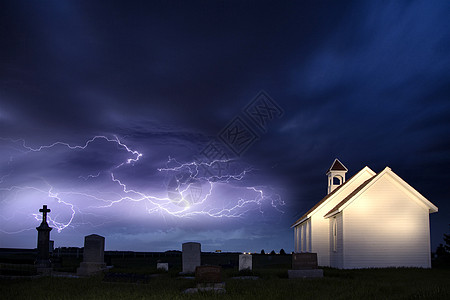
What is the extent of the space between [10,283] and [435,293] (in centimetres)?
1670

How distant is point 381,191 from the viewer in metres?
25.3

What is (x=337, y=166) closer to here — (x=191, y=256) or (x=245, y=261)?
(x=245, y=261)

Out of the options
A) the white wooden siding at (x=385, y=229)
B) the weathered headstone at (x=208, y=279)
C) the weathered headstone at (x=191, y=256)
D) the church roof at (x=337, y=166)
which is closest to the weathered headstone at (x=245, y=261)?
the weathered headstone at (x=191, y=256)

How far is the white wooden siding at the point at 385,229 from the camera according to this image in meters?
24.8

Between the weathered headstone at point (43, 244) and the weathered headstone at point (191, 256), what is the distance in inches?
341

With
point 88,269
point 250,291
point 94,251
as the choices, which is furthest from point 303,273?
point 94,251

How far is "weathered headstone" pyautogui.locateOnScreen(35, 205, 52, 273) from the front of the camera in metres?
26.4

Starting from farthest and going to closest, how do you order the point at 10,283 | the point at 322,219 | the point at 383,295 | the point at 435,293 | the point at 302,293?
the point at 322,219 < the point at 10,283 < the point at 302,293 < the point at 383,295 < the point at 435,293

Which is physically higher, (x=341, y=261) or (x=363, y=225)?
(x=363, y=225)

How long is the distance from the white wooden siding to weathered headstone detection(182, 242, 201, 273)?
8546 mm

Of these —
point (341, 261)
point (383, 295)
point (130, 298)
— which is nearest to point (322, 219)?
point (341, 261)

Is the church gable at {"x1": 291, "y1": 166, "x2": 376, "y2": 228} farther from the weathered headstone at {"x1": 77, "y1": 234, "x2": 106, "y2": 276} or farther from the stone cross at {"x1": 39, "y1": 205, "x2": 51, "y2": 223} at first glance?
the stone cross at {"x1": 39, "y1": 205, "x2": 51, "y2": 223}

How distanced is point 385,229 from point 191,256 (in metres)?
11.5

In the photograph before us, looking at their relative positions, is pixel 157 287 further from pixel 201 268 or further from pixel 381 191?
pixel 381 191
